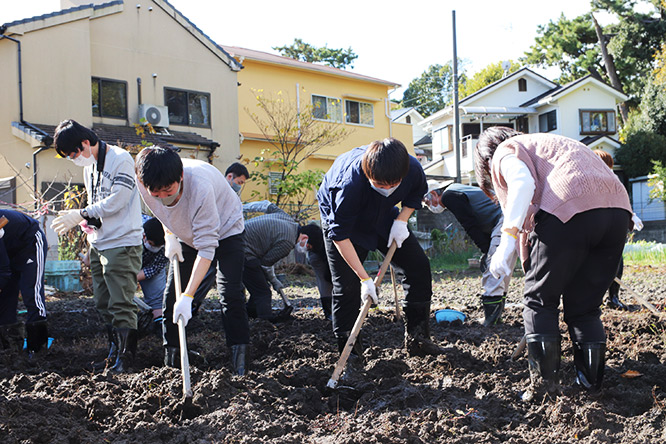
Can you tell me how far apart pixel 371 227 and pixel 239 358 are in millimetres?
1165

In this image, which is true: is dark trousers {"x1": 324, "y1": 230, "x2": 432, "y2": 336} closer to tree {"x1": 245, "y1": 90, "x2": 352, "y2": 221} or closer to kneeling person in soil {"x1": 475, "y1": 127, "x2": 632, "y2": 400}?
kneeling person in soil {"x1": 475, "y1": 127, "x2": 632, "y2": 400}

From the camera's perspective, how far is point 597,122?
25312 millimetres

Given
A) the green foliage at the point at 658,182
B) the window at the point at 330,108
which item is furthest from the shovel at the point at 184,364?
the green foliage at the point at 658,182

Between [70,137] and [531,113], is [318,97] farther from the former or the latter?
[70,137]

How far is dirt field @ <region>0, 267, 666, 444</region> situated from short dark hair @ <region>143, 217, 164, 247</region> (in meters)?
1.07

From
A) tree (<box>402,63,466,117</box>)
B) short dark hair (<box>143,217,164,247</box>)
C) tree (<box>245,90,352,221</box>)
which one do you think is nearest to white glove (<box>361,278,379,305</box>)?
short dark hair (<box>143,217,164,247</box>)

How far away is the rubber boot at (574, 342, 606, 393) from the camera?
2.79 m

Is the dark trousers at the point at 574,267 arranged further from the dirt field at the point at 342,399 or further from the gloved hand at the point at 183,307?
the gloved hand at the point at 183,307

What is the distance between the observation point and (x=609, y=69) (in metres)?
28.2

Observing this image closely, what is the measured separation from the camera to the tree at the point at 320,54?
1257 inches

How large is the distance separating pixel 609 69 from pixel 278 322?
2797 cm

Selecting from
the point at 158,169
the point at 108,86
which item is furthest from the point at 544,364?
the point at 108,86

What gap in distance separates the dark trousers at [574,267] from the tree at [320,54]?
30657 mm

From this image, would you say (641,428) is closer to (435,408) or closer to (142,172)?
(435,408)
